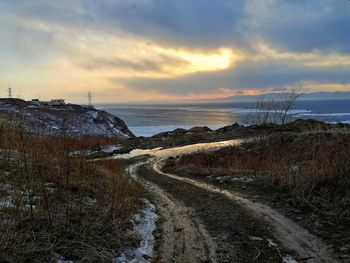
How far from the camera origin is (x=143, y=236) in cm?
676

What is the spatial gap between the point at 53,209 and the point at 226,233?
316 cm

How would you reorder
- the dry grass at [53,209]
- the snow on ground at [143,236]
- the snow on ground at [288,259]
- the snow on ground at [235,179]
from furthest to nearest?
the snow on ground at [235,179], the snow on ground at [288,259], the snow on ground at [143,236], the dry grass at [53,209]

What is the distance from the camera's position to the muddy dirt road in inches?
237

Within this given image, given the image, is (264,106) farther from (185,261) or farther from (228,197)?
(185,261)

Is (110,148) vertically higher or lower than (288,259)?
lower

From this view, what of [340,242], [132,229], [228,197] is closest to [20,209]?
[132,229]

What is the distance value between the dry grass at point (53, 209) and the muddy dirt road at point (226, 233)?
92 centimetres

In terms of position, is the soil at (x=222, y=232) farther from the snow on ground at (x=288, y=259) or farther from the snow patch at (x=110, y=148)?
the snow patch at (x=110, y=148)

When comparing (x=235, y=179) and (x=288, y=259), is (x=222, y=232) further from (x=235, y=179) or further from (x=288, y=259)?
(x=235, y=179)

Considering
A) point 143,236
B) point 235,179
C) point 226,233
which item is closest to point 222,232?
point 226,233

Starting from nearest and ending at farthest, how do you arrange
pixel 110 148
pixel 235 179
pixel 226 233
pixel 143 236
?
pixel 143 236 → pixel 226 233 → pixel 235 179 → pixel 110 148

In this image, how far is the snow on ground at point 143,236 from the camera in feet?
18.6

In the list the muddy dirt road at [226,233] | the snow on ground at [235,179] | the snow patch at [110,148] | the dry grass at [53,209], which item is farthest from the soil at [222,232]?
the snow patch at [110,148]

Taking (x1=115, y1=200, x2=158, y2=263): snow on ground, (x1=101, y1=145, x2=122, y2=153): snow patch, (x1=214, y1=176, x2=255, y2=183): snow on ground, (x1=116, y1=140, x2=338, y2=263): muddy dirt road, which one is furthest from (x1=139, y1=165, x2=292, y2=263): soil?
(x1=101, y1=145, x2=122, y2=153): snow patch
